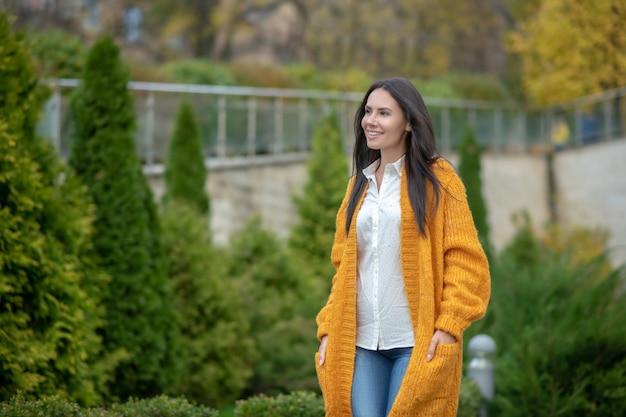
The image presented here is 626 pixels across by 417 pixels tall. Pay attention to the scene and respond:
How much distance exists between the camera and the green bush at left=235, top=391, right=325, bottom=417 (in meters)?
5.52

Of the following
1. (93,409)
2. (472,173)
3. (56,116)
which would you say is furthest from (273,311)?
(472,173)

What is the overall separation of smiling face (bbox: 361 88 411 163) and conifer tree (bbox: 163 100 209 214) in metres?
9.99

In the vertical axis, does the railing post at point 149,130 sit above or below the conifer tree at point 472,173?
above

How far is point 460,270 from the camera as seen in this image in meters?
3.89

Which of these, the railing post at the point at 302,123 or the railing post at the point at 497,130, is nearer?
the railing post at the point at 302,123

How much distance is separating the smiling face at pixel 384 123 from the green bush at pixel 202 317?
18.6 feet

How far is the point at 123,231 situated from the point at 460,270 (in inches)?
194

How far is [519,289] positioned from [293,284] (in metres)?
4.18

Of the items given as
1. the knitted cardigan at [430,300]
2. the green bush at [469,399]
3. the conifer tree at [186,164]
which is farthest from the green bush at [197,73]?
the knitted cardigan at [430,300]

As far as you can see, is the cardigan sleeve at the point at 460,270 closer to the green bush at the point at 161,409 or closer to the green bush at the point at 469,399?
the green bush at the point at 161,409

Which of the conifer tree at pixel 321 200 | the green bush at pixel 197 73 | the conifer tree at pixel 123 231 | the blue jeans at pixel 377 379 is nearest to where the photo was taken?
the blue jeans at pixel 377 379

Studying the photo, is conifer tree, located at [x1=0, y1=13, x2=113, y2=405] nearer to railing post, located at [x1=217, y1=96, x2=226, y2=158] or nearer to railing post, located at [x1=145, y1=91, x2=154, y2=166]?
railing post, located at [x1=145, y1=91, x2=154, y2=166]

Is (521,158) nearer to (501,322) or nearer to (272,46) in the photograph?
(272,46)

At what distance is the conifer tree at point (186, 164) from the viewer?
1410 cm
